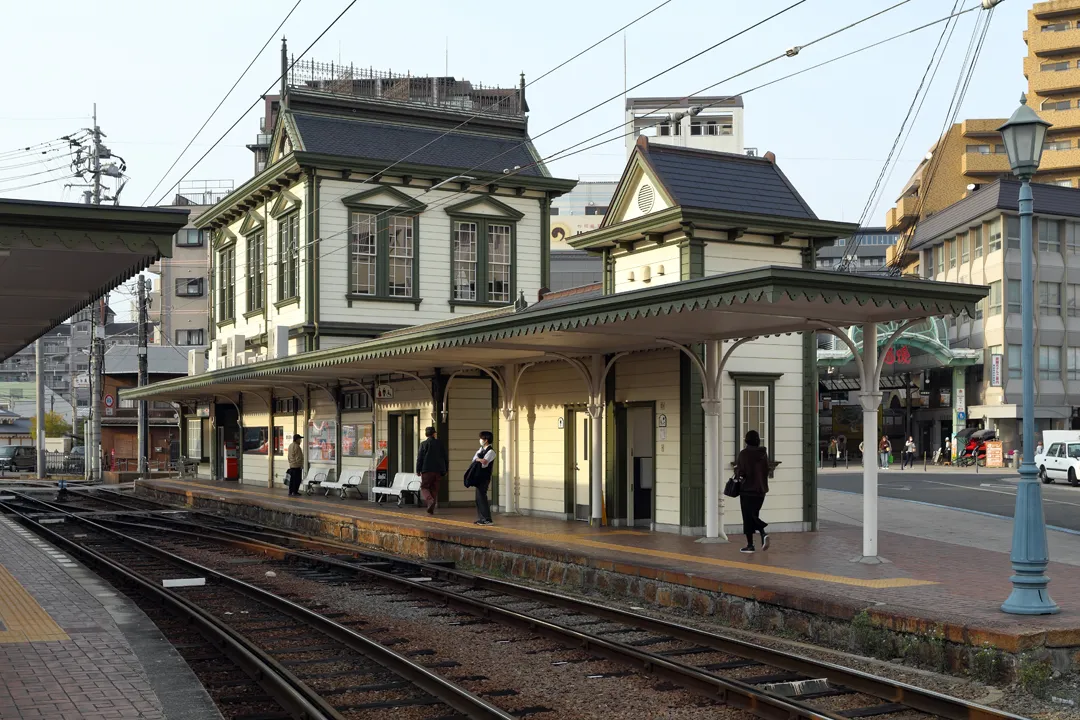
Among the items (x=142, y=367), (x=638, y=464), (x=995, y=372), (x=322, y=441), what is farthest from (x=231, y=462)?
(x=995, y=372)

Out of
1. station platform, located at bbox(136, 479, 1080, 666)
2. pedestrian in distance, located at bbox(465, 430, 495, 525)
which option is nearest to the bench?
station platform, located at bbox(136, 479, 1080, 666)

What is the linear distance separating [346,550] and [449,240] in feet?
46.6

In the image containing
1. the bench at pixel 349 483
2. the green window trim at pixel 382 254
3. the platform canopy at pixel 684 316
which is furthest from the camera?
the green window trim at pixel 382 254

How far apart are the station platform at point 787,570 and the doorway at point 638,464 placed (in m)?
0.85

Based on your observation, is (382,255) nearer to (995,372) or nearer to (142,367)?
(142,367)

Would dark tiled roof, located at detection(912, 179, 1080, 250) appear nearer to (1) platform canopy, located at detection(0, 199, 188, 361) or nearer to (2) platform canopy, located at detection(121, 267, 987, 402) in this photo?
(2) platform canopy, located at detection(121, 267, 987, 402)

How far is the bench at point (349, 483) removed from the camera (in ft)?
89.7

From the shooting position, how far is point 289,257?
3133cm

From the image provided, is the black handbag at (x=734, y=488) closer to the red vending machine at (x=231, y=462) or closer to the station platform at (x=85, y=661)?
the station platform at (x=85, y=661)

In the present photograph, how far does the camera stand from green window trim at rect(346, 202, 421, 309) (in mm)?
30328

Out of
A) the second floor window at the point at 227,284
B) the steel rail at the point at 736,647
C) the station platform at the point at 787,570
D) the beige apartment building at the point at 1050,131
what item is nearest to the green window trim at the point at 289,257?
the second floor window at the point at 227,284

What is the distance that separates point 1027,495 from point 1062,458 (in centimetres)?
3387

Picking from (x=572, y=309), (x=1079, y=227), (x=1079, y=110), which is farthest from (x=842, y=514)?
(x=1079, y=110)

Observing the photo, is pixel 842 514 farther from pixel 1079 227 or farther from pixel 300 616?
pixel 1079 227
